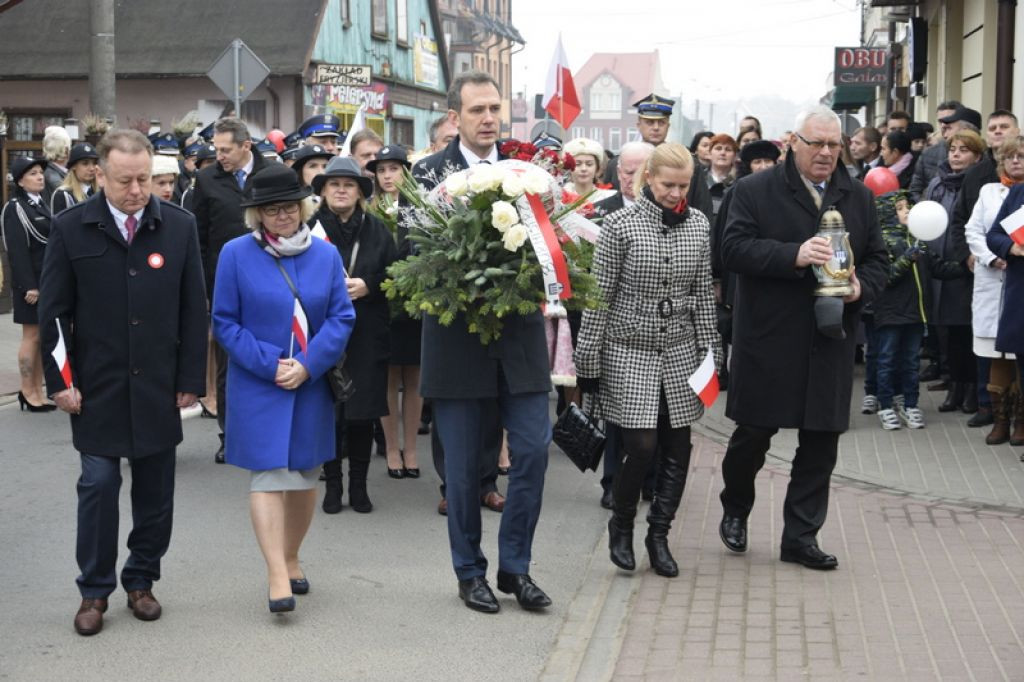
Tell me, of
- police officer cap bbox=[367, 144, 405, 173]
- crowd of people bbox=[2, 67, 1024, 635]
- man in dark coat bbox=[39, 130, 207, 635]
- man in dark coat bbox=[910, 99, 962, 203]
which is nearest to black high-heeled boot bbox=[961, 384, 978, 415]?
man in dark coat bbox=[910, 99, 962, 203]

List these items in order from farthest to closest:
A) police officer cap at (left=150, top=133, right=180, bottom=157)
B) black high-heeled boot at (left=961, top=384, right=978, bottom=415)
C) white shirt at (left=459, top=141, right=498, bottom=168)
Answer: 1. police officer cap at (left=150, top=133, right=180, bottom=157)
2. black high-heeled boot at (left=961, top=384, right=978, bottom=415)
3. white shirt at (left=459, top=141, right=498, bottom=168)

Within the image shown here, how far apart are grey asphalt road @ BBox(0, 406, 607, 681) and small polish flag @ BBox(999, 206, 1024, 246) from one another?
10.6ft

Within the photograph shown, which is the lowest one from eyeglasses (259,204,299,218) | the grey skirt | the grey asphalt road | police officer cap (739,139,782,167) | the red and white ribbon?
the grey asphalt road

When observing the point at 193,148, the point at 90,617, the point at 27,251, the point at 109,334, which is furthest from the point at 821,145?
the point at 193,148

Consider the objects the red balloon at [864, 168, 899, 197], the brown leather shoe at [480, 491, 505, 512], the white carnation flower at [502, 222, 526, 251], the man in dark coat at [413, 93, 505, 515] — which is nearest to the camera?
the white carnation flower at [502, 222, 526, 251]

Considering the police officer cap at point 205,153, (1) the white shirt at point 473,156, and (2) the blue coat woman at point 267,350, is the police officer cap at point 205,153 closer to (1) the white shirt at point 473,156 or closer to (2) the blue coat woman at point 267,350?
(1) the white shirt at point 473,156

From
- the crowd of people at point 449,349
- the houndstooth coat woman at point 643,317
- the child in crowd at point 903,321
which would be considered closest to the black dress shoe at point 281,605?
the crowd of people at point 449,349

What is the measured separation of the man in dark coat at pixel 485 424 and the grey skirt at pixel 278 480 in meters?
0.62

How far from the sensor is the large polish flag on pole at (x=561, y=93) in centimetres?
1873

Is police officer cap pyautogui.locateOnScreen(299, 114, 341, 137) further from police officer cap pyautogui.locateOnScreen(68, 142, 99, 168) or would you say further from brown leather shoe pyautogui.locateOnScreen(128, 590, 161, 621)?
brown leather shoe pyautogui.locateOnScreen(128, 590, 161, 621)

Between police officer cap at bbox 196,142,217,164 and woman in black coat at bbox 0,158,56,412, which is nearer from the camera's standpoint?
woman in black coat at bbox 0,158,56,412

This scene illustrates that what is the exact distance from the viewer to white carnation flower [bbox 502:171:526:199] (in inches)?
239

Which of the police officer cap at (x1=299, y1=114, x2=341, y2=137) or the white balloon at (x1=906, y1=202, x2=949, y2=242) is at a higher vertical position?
the police officer cap at (x1=299, y1=114, x2=341, y2=137)

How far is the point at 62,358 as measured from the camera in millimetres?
6059
